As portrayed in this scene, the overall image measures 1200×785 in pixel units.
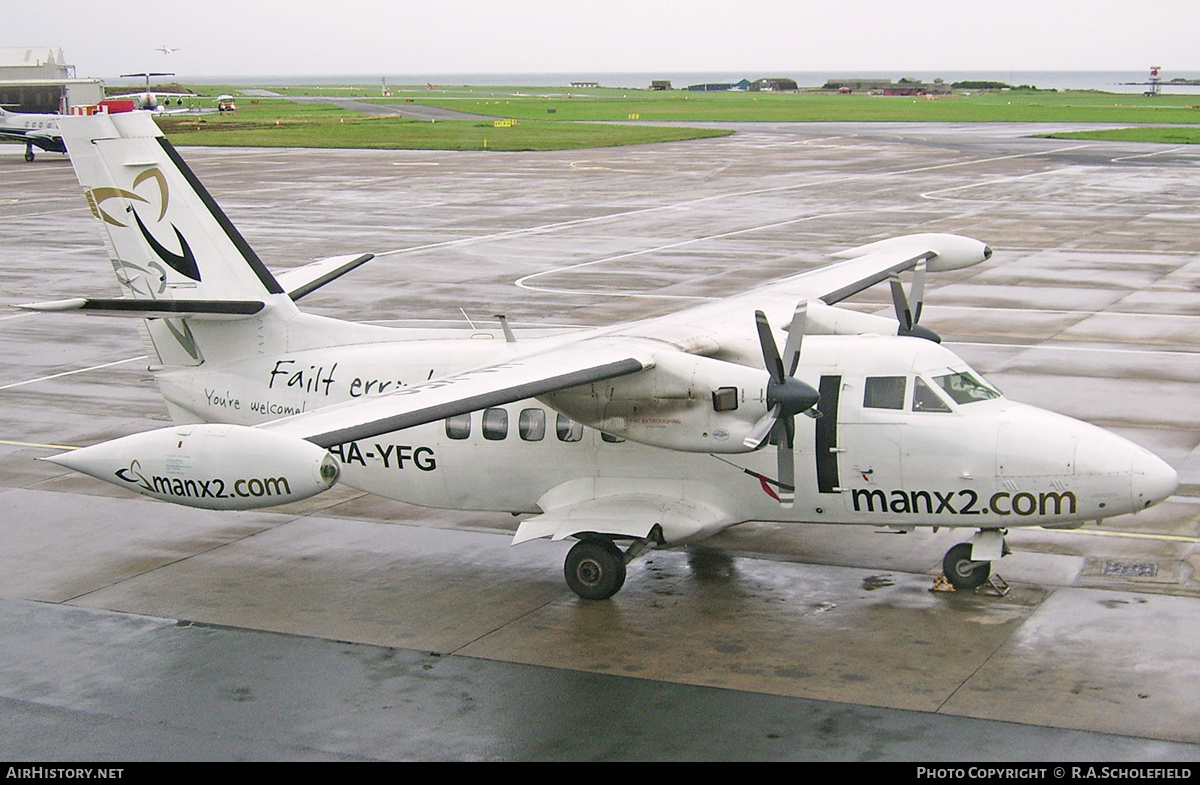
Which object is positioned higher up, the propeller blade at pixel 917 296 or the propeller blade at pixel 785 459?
the propeller blade at pixel 917 296

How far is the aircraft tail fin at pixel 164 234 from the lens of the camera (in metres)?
19.1

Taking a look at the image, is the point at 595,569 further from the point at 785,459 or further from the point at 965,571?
the point at 965,571

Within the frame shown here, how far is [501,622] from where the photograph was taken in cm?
1584

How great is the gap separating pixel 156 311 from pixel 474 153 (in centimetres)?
7055

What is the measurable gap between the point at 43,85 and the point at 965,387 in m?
112

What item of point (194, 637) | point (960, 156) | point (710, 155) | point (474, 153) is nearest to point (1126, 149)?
point (960, 156)

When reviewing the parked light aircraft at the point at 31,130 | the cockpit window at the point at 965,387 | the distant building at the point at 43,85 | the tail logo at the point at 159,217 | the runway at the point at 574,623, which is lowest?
the runway at the point at 574,623

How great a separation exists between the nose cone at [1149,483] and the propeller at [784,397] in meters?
3.76

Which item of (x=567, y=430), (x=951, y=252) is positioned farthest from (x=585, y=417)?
(x=951, y=252)

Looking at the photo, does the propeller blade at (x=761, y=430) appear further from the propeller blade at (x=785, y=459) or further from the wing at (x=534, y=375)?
the wing at (x=534, y=375)

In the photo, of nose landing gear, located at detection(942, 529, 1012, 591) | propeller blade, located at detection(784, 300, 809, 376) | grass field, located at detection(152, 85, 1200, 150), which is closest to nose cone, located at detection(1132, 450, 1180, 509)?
nose landing gear, located at detection(942, 529, 1012, 591)

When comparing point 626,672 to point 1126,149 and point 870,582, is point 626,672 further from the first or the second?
point 1126,149

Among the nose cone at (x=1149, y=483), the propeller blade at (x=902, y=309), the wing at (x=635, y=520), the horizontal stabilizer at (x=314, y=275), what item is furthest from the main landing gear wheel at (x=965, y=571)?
the horizontal stabilizer at (x=314, y=275)

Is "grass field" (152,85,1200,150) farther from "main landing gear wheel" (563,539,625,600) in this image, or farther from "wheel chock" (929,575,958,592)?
"wheel chock" (929,575,958,592)
